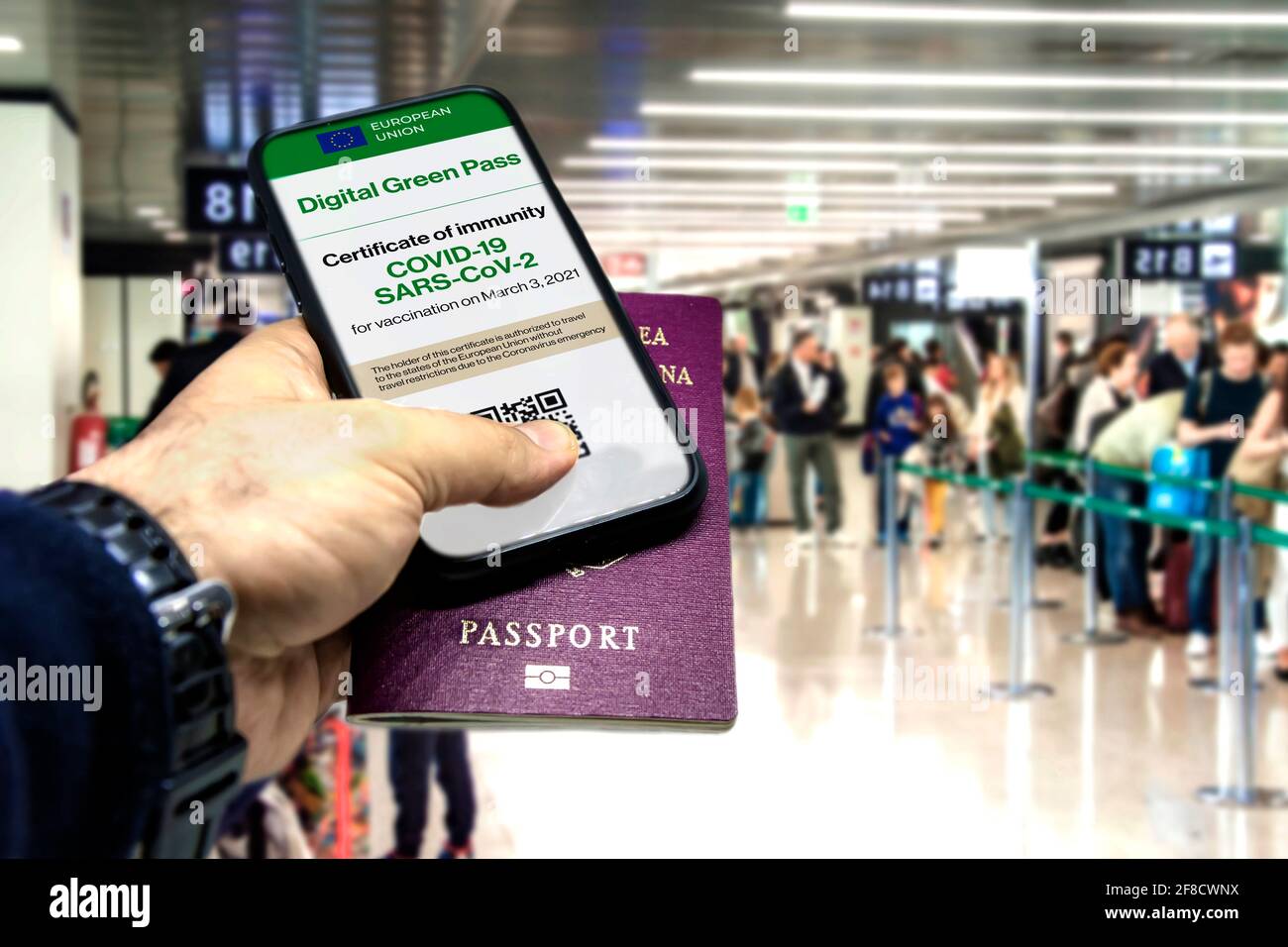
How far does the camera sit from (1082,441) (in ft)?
31.1

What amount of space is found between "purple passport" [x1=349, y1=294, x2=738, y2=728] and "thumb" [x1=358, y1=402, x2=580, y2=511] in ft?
0.21

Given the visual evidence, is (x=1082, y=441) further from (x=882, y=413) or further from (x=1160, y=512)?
(x=1160, y=512)

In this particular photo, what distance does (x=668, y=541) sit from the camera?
2.87ft

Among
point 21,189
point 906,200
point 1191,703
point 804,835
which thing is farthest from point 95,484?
point 906,200

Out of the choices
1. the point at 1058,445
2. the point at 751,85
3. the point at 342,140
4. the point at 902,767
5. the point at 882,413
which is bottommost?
the point at 902,767

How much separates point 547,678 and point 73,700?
294 millimetres

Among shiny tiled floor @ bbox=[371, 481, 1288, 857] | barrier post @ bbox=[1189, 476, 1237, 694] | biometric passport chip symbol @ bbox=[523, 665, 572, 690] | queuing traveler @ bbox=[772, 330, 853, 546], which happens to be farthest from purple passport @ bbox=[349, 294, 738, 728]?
queuing traveler @ bbox=[772, 330, 853, 546]

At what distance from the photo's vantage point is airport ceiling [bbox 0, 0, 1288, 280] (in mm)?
6715

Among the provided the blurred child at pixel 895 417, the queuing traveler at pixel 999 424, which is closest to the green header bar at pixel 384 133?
the queuing traveler at pixel 999 424

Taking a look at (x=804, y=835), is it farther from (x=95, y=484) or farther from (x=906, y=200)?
(x=906, y=200)

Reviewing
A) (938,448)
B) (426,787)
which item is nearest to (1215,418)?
(938,448)

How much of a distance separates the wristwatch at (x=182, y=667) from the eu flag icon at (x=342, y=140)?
39 centimetres

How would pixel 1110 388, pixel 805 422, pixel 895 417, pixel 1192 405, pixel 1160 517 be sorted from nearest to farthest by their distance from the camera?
pixel 1160 517
pixel 1192 405
pixel 1110 388
pixel 895 417
pixel 805 422

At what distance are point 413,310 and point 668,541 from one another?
9.2 inches
